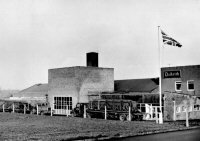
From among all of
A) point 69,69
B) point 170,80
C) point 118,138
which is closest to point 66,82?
point 69,69

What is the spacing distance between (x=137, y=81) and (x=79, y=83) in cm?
1006

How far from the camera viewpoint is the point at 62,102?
150ft

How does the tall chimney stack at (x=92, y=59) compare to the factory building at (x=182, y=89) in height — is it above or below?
above

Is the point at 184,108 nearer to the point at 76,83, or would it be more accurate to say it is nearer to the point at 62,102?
the point at 76,83

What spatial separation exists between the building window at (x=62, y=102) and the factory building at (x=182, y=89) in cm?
1338

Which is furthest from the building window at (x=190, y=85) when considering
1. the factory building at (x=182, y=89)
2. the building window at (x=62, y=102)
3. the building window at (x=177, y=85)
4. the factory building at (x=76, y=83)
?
the building window at (x=62, y=102)

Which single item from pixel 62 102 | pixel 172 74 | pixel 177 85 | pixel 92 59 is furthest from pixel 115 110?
pixel 92 59

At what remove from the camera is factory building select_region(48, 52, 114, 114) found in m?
44.0

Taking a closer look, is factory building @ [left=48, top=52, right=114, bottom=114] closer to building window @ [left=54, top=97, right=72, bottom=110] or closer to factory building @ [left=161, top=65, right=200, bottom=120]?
building window @ [left=54, top=97, right=72, bottom=110]

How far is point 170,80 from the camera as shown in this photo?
149ft

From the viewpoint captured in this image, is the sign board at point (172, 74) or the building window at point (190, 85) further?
the sign board at point (172, 74)

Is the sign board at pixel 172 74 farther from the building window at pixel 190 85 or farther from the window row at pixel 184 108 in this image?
the window row at pixel 184 108

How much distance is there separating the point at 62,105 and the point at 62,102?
43 cm

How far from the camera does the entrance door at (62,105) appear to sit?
44825 mm
